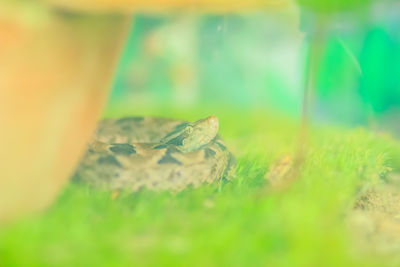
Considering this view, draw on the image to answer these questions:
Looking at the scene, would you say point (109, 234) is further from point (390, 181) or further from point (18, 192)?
point (390, 181)

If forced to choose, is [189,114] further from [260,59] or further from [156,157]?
[260,59]

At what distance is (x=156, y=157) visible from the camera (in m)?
1.94

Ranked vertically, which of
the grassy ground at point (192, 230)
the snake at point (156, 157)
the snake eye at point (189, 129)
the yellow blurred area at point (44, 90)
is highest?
the yellow blurred area at point (44, 90)

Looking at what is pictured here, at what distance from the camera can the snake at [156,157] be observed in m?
1.74

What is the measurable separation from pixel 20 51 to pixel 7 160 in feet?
1.08

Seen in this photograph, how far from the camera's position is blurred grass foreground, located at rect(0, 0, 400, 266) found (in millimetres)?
1453

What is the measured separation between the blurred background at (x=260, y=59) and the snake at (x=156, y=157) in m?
0.19

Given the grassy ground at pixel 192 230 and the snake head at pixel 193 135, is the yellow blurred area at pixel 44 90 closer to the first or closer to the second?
the grassy ground at pixel 192 230

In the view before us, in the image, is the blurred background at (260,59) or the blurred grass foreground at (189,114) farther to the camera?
the blurred background at (260,59)

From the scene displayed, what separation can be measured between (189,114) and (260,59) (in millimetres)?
330

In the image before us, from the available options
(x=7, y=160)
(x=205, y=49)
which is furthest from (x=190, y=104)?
(x=7, y=160)

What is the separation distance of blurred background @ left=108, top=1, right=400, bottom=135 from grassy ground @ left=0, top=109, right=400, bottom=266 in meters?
0.23

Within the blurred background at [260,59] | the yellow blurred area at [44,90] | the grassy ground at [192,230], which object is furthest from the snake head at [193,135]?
the yellow blurred area at [44,90]

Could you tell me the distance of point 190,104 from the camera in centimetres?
177
